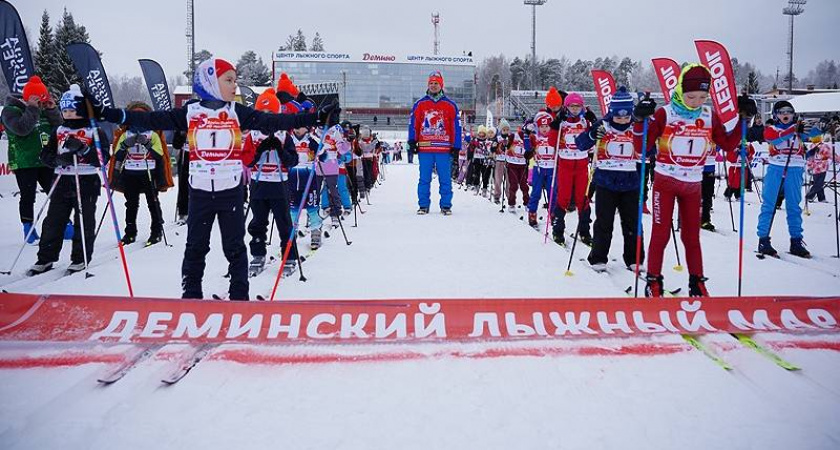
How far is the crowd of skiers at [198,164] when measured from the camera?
12.6 feet

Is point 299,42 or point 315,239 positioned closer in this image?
point 315,239

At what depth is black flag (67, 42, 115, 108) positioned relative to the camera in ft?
32.6

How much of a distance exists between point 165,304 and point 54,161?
11.2ft

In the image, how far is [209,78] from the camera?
3826 millimetres

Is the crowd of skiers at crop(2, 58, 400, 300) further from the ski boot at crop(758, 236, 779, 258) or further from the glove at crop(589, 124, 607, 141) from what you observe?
the ski boot at crop(758, 236, 779, 258)

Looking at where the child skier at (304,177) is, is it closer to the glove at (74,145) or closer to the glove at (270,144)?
the glove at (270,144)

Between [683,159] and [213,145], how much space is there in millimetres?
3718

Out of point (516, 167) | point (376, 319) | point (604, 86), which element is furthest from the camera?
point (604, 86)

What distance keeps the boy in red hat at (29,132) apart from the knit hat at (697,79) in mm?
6887

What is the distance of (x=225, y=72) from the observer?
386cm

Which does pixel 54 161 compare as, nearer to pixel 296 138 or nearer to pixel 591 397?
pixel 296 138

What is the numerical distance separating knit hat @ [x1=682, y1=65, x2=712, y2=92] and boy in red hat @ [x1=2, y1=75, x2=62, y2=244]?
22.6 ft

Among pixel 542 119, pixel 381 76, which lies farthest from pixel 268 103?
pixel 381 76

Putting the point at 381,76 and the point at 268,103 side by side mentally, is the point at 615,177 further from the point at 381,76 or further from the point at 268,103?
the point at 381,76
